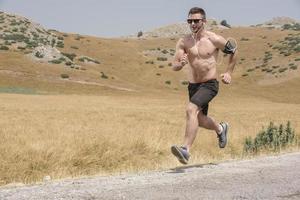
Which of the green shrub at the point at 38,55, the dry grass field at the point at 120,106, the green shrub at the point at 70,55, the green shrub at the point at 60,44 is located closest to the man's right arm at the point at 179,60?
the dry grass field at the point at 120,106

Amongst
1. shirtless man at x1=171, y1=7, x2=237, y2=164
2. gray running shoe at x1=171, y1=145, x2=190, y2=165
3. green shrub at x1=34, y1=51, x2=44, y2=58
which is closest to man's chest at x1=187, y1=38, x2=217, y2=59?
shirtless man at x1=171, y1=7, x2=237, y2=164

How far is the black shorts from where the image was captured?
28.1 feet

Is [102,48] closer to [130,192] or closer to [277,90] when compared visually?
[277,90]

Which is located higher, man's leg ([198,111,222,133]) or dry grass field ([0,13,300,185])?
man's leg ([198,111,222,133])

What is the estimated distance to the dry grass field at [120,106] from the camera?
12492mm

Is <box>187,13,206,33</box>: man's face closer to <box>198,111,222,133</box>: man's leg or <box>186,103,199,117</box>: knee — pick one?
<box>186,103,199,117</box>: knee

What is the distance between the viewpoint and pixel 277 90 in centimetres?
Answer: 7950

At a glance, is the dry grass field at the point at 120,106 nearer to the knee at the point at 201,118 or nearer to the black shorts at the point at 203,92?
the knee at the point at 201,118

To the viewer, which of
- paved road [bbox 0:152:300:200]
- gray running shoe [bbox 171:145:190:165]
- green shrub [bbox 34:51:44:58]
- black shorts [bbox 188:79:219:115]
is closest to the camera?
paved road [bbox 0:152:300:200]

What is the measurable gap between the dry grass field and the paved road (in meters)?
1.84

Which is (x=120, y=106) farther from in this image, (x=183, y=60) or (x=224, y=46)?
(x=183, y=60)

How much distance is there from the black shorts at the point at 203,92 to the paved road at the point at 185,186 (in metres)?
1.05

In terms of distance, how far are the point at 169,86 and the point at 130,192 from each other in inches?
3038

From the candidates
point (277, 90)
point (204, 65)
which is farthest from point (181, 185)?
point (277, 90)
